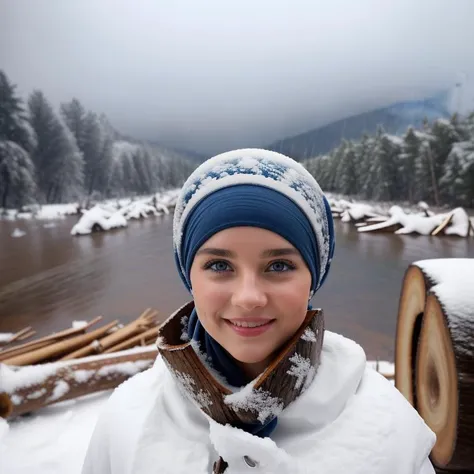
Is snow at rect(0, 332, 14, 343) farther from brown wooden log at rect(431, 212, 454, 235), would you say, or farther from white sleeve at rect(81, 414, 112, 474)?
brown wooden log at rect(431, 212, 454, 235)

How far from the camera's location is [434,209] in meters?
3.63

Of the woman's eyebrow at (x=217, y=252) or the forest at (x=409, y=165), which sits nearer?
the woman's eyebrow at (x=217, y=252)

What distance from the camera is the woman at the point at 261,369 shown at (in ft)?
1.56

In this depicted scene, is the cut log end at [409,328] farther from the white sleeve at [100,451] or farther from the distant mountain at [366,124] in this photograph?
the distant mountain at [366,124]

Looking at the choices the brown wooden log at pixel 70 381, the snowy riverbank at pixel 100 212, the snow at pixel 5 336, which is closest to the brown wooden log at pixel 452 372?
the brown wooden log at pixel 70 381

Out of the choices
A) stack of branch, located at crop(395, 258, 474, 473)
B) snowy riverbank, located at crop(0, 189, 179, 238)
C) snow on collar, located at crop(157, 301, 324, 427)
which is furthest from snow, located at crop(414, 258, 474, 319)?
snowy riverbank, located at crop(0, 189, 179, 238)

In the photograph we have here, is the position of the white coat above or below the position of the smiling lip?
below

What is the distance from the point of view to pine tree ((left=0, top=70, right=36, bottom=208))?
13.6 ft

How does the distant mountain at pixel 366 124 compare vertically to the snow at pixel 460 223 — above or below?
above

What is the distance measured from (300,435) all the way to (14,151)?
190 inches

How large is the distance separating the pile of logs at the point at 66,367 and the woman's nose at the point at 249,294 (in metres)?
1.59

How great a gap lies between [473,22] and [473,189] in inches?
60.0

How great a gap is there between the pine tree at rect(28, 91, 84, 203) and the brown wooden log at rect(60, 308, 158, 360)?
9.54 ft

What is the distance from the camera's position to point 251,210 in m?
0.50
